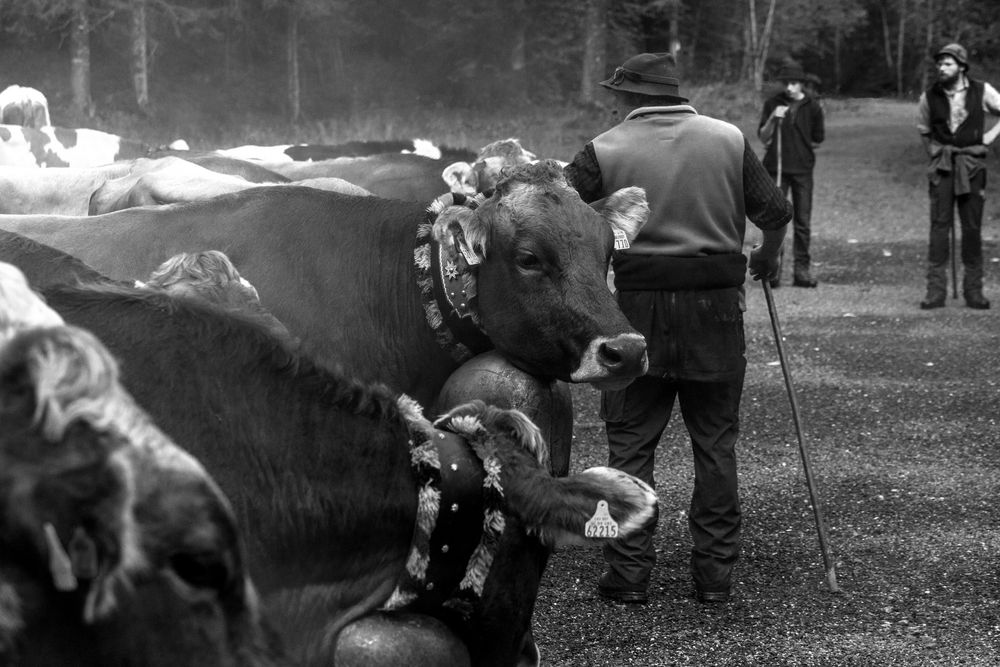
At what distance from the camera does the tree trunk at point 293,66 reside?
35447 mm

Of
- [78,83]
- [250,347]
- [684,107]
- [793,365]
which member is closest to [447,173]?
[684,107]

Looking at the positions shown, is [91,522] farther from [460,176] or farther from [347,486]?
[460,176]

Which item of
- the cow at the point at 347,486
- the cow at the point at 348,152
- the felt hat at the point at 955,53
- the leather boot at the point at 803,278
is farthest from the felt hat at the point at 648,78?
the leather boot at the point at 803,278

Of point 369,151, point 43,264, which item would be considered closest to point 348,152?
point 369,151

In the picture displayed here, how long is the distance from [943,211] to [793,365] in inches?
116

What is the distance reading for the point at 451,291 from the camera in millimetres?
5203

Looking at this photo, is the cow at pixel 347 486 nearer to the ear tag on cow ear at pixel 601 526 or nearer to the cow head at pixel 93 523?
the ear tag on cow ear at pixel 601 526

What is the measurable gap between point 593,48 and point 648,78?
34253 mm

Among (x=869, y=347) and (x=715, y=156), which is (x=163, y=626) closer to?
(x=715, y=156)

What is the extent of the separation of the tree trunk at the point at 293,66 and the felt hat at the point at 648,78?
30.2 metres

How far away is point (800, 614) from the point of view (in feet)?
17.4

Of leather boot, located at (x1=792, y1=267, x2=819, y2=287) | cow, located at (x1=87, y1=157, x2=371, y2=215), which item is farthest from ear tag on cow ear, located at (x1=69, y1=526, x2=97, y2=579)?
leather boot, located at (x1=792, y1=267, x2=819, y2=287)

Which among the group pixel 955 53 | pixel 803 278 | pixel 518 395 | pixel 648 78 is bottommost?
pixel 803 278

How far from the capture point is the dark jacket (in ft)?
44.9
